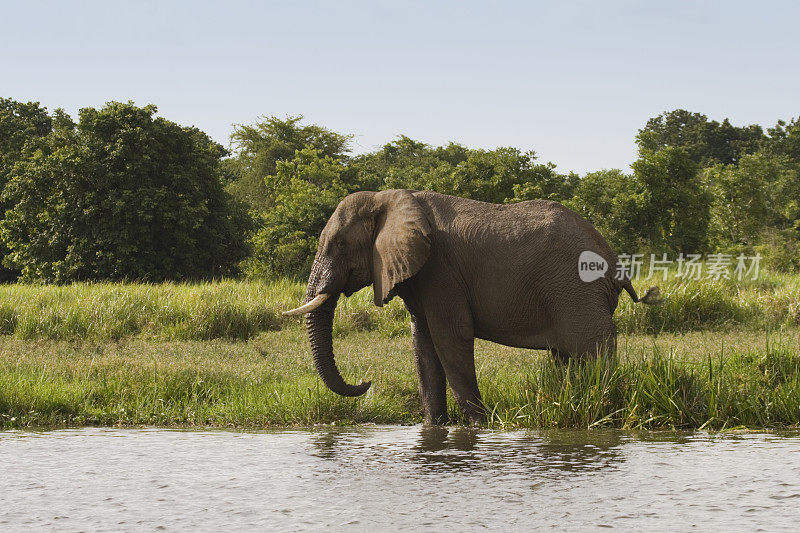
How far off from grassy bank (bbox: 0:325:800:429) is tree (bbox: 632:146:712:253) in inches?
665

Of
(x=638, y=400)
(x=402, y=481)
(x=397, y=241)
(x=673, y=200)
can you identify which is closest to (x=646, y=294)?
(x=638, y=400)

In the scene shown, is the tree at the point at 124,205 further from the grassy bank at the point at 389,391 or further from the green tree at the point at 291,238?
the grassy bank at the point at 389,391

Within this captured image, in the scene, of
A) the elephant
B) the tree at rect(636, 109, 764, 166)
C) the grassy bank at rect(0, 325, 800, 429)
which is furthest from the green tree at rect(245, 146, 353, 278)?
the tree at rect(636, 109, 764, 166)

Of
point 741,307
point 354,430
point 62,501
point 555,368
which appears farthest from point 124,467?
point 741,307

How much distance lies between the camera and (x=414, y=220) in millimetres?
8672

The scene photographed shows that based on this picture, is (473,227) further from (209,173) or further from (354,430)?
(209,173)

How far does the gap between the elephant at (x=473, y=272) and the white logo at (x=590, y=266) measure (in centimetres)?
4

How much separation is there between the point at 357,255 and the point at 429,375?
1327 mm

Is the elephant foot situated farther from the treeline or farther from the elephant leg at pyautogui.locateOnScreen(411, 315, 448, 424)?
the treeline

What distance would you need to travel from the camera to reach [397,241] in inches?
338

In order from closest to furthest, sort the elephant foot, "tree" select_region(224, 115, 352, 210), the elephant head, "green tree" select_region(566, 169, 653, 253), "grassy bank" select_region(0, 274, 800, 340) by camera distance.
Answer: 1. the elephant head
2. the elephant foot
3. "grassy bank" select_region(0, 274, 800, 340)
4. "green tree" select_region(566, 169, 653, 253)
5. "tree" select_region(224, 115, 352, 210)

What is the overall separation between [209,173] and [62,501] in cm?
2991

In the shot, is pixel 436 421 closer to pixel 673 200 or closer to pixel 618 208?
pixel 618 208

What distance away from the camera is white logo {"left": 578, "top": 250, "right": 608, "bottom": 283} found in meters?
8.52
